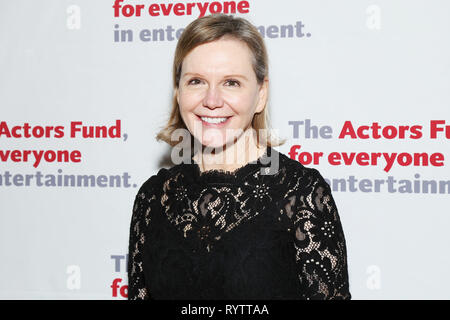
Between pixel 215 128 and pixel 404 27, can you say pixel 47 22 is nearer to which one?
pixel 215 128

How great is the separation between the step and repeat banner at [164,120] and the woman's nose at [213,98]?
0.52 metres

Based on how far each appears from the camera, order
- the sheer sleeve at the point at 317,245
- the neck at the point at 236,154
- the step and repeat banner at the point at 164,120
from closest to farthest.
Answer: the sheer sleeve at the point at 317,245 → the neck at the point at 236,154 → the step and repeat banner at the point at 164,120

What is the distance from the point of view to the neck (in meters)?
1.28

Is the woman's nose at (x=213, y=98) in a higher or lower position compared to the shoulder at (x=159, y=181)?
higher

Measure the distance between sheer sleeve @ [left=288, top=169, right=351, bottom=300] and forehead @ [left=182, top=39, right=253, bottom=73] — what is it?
0.32 m

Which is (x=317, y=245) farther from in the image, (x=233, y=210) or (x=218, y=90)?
(x=218, y=90)

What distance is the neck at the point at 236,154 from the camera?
128cm

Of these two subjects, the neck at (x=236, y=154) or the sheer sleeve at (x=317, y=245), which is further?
the neck at (x=236, y=154)

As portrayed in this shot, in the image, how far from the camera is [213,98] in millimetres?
1196

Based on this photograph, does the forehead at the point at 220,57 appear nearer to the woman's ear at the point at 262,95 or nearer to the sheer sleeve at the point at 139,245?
the woman's ear at the point at 262,95

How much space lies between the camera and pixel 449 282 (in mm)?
1592

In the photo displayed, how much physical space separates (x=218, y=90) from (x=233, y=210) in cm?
29

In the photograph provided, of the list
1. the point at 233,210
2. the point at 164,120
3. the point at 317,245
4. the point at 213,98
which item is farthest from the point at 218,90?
the point at 164,120

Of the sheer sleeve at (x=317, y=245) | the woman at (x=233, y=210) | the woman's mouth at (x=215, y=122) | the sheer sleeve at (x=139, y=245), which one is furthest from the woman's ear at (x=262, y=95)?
the sheer sleeve at (x=139, y=245)
